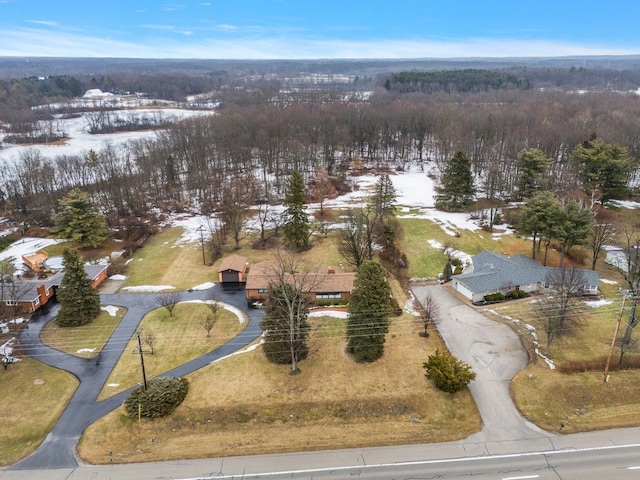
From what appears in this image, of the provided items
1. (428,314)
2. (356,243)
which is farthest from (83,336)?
(428,314)

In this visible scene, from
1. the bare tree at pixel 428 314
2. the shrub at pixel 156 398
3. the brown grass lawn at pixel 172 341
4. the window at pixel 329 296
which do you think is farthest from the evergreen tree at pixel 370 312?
the shrub at pixel 156 398

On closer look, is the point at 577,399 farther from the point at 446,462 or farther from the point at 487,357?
the point at 446,462

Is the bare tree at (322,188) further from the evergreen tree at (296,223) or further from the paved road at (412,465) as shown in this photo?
the paved road at (412,465)

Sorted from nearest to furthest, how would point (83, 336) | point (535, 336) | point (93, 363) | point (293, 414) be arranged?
point (293, 414) → point (93, 363) → point (535, 336) → point (83, 336)

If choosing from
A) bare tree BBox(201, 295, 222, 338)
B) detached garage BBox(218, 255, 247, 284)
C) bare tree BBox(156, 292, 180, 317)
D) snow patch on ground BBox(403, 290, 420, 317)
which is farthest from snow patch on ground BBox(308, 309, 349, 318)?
bare tree BBox(156, 292, 180, 317)

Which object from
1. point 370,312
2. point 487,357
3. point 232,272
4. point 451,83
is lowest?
point 487,357

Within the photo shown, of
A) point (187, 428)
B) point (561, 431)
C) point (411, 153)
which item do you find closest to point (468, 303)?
point (561, 431)

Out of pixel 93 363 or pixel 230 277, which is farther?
pixel 230 277

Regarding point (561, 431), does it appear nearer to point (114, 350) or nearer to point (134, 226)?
point (114, 350)
